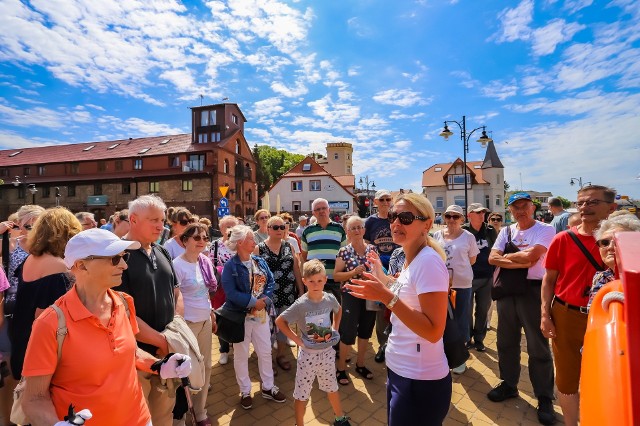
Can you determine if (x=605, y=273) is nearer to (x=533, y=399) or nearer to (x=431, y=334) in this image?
(x=431, y=334)

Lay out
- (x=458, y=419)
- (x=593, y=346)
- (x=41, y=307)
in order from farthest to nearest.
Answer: (x=458, y=419) → (x=41, y=307) → (x=593, y=346)

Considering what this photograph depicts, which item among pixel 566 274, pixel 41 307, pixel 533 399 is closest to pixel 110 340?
pixel 41 307

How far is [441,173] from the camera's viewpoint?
166 ft

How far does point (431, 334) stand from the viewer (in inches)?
74.5

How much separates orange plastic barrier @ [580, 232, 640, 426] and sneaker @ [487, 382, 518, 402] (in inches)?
132

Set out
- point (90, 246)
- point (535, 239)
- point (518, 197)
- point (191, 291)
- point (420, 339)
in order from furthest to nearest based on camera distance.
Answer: point (518, 197) < point (535, 239) < point (191, 291) < point (420, 339) < point (90, 246)

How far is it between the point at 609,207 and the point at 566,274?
0.74 metres

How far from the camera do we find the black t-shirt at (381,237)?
16.6ft

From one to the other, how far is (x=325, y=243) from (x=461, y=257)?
81.5 inches

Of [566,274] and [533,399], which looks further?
[533,399]

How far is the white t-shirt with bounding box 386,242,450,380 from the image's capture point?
1975mm

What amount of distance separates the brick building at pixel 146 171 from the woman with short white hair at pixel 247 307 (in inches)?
1311

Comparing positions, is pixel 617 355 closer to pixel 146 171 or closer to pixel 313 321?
pixel 313 321

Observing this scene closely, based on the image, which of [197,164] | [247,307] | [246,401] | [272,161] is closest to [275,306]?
[247,307]
